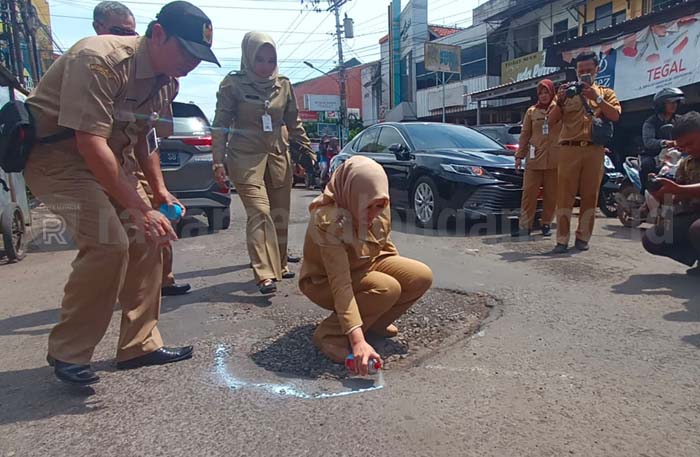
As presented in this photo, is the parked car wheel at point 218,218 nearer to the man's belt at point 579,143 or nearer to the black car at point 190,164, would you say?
the black car at point 190,164

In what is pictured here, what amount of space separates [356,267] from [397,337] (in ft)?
1.94

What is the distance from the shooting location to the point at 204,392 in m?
2.41

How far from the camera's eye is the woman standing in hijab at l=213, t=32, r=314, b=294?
395 cm

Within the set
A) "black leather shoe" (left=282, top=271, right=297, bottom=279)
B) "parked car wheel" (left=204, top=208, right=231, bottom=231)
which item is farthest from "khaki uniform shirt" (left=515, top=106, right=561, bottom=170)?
"parked car wheel" (left=204, top=208, right=231, bottom=231)

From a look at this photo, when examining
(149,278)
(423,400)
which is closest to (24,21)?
(149,278)

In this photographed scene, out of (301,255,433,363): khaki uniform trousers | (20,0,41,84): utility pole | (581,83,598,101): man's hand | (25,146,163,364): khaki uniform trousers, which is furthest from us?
(20,0,41,84): utility pole

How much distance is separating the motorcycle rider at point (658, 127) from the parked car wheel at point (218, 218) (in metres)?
5.36

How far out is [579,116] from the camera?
201 inches

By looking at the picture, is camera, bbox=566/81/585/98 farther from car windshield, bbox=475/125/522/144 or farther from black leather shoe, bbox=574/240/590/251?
car windshield, bbox=475/125/522/144

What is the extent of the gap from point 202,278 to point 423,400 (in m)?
2.94

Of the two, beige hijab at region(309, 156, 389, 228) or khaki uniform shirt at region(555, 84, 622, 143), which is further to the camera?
khaki uniform shirt at region(555, 84, 622, 143)

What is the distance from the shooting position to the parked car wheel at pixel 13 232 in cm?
544

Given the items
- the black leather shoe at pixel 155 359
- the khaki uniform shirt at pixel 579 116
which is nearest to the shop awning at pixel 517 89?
the khaki uniform shirt at pixel 579 116

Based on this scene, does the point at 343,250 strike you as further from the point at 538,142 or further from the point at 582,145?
the point at 538,142
